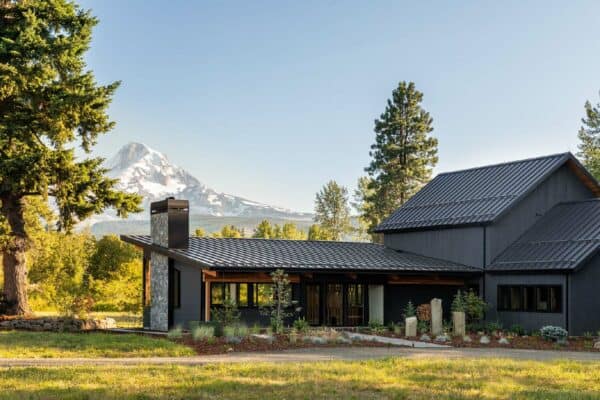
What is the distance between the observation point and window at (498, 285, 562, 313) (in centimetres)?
2988

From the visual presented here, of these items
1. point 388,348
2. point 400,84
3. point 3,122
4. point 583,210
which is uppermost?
point 400,84

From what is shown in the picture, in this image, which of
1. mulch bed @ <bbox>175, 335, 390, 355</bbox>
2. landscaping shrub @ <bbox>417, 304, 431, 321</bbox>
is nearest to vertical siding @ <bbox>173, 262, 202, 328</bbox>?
mulch bed @ <bbox>175, 335, 390, 355</bbox>

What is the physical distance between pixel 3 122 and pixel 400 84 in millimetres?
37156

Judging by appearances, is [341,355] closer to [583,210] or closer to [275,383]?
[275,383]

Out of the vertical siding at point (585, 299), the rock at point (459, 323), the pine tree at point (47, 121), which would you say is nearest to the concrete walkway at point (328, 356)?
the rock at point (459, 323)

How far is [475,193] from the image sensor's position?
36156mm

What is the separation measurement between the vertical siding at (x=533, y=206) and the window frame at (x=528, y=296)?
1.58 meters

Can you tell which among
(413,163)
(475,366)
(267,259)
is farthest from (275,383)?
(413,163)

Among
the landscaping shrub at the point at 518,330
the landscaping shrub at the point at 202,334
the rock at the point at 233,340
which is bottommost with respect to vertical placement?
the landscaping shrub at the point at 518,330

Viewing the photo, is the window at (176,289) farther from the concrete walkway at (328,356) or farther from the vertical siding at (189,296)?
the concrete walkway at (328,356)

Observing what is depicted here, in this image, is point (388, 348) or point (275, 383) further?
point (388, 348)

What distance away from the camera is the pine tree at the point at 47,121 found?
3159 cm

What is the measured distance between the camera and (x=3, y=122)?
32.8 m

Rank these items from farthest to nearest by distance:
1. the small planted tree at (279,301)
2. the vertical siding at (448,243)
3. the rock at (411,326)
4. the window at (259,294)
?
the vertical siding at (448,243) < the window at (259,294) < the rock at (411,326) < the small planted tree at (279,301)
